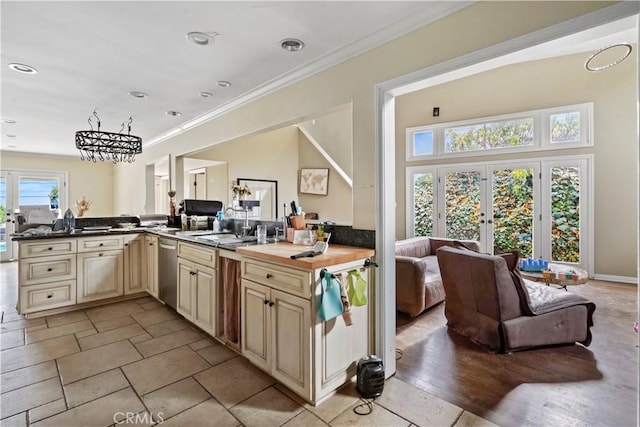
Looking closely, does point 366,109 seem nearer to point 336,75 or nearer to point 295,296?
point 336,75

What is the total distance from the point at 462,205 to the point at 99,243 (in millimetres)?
6111

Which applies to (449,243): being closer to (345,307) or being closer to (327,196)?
(327,196)

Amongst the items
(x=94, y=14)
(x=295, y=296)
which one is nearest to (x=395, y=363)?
(x=295, y=296)

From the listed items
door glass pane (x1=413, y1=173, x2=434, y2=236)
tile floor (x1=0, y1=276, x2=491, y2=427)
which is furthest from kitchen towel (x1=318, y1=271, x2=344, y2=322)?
door glass pane (x1=413, y1=173, x2=434, y2=236)

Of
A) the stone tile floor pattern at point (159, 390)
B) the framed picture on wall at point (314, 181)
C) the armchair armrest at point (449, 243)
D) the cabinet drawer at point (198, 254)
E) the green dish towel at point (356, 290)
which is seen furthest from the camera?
the framed picture on wall at point (314, 181)

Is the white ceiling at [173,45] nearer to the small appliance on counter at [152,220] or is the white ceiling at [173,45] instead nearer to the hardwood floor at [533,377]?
the small appliance on counter at [152,220]

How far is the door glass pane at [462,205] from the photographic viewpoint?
6035 millimetres

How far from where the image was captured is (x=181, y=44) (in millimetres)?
2324

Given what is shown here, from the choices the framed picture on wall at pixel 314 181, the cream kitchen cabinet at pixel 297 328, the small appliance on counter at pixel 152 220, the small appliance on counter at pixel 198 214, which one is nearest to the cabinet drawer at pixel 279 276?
the cream kitchen cabinet at pixel 297 328

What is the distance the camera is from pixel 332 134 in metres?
6.36

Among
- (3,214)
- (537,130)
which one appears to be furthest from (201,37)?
(3,214)

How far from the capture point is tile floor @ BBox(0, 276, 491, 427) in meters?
1.76

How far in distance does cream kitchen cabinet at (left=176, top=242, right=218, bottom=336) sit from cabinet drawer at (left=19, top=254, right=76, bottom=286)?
146 centimetres

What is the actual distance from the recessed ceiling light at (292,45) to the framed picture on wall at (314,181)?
4.37 meters
